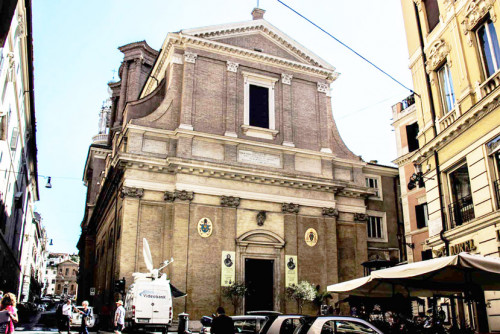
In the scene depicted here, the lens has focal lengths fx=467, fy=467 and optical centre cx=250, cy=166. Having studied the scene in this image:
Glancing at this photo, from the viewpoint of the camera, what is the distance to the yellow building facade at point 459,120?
1261 centimetres

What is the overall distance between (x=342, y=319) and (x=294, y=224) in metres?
16.7

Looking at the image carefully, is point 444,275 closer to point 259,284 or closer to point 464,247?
point 464,247

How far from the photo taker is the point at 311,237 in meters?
26.0

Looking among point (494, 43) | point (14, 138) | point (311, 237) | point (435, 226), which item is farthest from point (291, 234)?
point (494, 43)

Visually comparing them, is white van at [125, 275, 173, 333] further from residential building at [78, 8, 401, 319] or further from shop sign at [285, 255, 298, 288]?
shop sign at [285, 255, 298, 288]

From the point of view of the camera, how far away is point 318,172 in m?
27.3

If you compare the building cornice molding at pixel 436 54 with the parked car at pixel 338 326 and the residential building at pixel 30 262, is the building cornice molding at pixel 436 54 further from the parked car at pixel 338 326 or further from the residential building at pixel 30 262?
the residential building at pixel 30 262

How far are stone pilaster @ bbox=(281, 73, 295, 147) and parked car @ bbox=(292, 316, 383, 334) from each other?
60.1 ft

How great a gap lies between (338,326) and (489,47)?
9325 mm

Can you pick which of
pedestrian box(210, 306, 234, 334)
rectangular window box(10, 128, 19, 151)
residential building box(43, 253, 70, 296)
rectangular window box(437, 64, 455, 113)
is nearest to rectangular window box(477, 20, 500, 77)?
rectangular window box(437, 64, 455, 113)

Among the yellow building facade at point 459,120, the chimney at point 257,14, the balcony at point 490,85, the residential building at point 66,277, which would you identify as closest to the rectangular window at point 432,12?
the yellow building facade at point 459,120

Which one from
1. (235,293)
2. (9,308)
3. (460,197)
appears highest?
(460,197)

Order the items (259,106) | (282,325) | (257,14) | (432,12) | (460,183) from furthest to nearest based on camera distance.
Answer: (257,14) → (259,106) → (432,12) → (460,183) → (282,325)

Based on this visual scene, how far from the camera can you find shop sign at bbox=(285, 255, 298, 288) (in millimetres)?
24547
